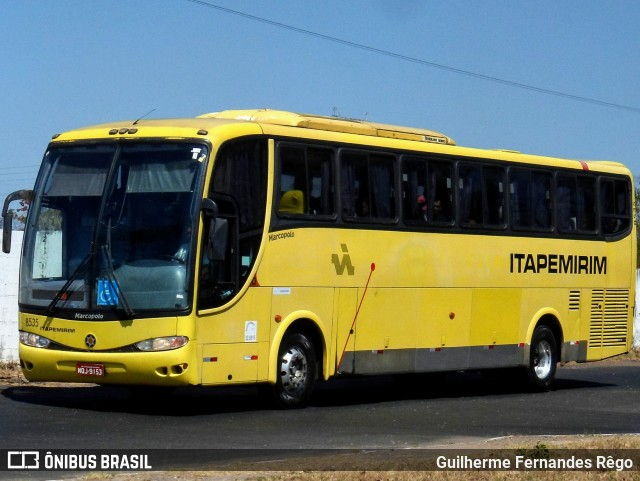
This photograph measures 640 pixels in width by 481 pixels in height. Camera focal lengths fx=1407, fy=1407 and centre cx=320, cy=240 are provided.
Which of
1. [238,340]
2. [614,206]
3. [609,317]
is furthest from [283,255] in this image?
[614,206]

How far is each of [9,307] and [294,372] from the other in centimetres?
716

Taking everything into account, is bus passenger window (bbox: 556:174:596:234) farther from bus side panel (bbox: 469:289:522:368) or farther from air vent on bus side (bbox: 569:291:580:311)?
bus side panel (bbox: 469:289:522:368)

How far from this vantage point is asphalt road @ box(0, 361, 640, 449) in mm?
13891

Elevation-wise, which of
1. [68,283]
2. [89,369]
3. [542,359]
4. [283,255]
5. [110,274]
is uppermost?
[283,255]

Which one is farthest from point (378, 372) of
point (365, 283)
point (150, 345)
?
point (150, 345)

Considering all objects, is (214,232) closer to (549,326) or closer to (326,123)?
(326,123)

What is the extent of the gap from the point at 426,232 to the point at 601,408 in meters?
3.48

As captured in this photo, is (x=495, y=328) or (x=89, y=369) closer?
(x=89, y=369)

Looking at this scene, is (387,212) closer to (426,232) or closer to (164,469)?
(426,232)

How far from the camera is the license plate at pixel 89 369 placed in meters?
16.1

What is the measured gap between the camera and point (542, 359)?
23.1 metres

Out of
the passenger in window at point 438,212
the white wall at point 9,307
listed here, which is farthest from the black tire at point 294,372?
the white wall at point 9,307

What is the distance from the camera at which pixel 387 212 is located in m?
19.5

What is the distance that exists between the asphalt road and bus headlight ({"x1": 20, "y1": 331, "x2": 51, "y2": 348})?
75 centimetres
